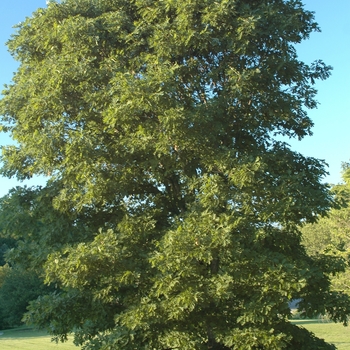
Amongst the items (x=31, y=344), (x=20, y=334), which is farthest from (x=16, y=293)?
(x=31, y=344)

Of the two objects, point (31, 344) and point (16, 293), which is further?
point (16, 293)

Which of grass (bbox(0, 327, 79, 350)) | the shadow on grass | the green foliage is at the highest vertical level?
the green foliage

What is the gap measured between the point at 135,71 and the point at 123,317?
4573 mm

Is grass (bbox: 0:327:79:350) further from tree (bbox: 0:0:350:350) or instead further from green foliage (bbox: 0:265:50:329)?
tree (bbox: 0:0:350:350)

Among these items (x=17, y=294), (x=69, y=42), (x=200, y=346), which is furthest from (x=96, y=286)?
(x=17, y=294)

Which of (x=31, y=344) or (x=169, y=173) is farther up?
(x=169, y=173)

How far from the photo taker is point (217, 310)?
23.8 ft

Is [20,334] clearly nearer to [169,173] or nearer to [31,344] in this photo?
[31,344]

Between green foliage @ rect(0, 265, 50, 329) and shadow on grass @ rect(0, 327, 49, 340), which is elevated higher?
green foliage @ rect(0, 265, 50, 329)

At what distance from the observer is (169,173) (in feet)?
26.1

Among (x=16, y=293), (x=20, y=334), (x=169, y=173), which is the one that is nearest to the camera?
(x=169, y=173)

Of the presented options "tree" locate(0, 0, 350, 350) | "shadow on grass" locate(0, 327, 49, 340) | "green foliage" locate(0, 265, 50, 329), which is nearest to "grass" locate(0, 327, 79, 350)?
"shadow on grass" locate(0, 327, 49, 340)

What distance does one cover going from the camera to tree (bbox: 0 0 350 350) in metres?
6.60

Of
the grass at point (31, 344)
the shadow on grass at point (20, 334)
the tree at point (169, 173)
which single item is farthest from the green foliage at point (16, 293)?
the tree at point (169, 173)
